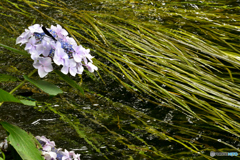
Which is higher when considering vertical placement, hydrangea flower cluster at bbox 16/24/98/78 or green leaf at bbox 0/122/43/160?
hydrangea flower cluster at bbox 16/24/98/78

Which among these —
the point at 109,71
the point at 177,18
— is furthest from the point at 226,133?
the point at 177,18

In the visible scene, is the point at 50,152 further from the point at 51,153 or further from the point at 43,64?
the point at 43,64

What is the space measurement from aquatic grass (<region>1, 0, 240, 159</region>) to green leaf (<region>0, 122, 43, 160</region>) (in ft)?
1.57

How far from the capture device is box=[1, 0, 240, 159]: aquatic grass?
1253mm

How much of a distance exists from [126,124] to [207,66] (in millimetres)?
703

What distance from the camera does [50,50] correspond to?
613 mm

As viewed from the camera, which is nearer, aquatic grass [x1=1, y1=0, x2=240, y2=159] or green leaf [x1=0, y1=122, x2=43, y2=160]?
green leaf [x1=0, y1=122, x2=43, y2=160]

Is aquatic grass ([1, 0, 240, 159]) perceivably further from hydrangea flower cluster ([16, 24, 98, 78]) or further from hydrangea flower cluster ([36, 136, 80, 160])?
hydrangea flower cluster ([16, 24, 98, 78])

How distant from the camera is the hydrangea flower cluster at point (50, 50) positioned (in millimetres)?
600

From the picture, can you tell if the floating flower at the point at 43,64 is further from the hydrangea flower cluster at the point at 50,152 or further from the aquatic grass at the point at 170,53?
the aquatic grass at the point at 170,53

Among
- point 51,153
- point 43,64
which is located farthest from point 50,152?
point 43,64

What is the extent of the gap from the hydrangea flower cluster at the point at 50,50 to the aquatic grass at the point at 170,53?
0.48 meters

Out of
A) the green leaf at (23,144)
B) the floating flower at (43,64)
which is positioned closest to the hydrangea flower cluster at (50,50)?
the floating flower at (43,64)

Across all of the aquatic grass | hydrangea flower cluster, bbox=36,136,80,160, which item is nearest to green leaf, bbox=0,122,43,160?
hydrangea flower cluster, bbox=36,136,80,160
